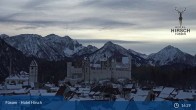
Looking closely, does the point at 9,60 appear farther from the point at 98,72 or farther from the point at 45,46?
the point at 45,46

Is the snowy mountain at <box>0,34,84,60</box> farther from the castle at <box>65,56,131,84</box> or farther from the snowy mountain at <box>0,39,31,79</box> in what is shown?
the castle at <box>65,56,131,84</box>

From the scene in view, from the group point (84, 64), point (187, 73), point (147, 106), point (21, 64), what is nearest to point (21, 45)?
point (21, 64)

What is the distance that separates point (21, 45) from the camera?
539 ft

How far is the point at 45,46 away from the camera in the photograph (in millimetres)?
167750

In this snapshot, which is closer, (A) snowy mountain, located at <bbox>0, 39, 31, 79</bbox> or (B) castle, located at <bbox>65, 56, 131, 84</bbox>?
(B) castle, located at <bbox>65, 56, 131, 84</bbox>

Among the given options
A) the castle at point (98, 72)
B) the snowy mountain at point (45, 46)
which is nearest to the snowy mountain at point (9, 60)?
the castle at point (98, 72)

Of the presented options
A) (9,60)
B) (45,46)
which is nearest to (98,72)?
(9,60)

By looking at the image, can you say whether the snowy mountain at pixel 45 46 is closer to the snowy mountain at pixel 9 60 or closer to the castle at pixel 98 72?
the snowy mountain at pixel 9 60

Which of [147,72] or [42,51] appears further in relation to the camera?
[42,51]

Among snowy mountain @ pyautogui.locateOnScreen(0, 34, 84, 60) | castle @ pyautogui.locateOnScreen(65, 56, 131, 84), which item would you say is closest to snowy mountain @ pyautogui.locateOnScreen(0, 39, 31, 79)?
castle @ pyautogui.locateOnScreen(65, 56, 131, 84)

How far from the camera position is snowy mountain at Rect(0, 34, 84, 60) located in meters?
152

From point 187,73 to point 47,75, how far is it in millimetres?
16501

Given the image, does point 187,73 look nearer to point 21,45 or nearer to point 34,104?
point 34,104

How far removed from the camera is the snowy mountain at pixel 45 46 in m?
152
